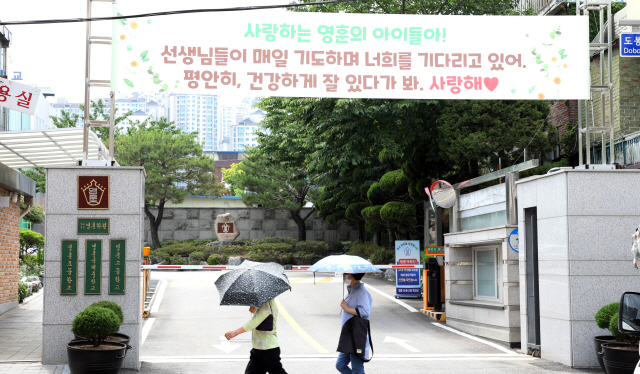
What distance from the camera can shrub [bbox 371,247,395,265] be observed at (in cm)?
2803

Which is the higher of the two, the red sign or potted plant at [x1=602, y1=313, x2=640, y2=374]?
the red sign

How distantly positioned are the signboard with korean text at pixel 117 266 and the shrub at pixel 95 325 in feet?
2.92

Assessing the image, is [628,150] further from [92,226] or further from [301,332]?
[92,226]

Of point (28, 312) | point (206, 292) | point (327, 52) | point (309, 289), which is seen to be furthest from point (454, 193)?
point (28, 312)

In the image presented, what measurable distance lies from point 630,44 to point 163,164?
1220 inches

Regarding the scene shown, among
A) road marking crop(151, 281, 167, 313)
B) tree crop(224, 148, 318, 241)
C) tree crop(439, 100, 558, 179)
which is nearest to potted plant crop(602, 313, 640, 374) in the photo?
tree crop(439, 100, 558, 179)

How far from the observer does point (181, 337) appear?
13.4 meters

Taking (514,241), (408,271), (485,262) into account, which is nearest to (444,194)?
(485,262)

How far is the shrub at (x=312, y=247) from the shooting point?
36188 mm

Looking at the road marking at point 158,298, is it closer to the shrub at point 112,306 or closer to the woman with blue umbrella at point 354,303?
the shrub at point 112,306

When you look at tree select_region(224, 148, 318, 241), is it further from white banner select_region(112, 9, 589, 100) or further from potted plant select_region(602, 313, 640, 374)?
potted plant select_region(602, 313, 640, 374)

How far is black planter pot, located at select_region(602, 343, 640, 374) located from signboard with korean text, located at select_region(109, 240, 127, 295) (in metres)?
7.16

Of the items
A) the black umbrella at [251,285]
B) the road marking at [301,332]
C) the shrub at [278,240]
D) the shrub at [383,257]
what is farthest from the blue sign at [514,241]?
the shrub at [278,240]

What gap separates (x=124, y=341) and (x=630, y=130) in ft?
53.3
